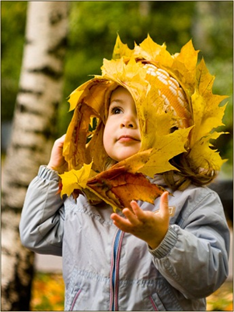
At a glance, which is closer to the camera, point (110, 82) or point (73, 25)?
point (110, 82)

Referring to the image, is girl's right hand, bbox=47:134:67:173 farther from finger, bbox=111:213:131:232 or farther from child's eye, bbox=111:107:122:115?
finger, bbox=111:213:131:232

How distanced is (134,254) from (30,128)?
230 centimetres

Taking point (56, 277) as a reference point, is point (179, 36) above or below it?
above

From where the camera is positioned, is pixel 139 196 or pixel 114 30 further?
pixel 114 30

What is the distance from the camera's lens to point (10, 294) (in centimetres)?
424

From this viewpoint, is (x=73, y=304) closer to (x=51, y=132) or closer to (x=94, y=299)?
(x=94, y=299)

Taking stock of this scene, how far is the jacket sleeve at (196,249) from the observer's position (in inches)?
81.7

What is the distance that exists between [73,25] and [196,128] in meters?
9.82

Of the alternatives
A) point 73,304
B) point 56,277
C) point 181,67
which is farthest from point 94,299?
point 56,277

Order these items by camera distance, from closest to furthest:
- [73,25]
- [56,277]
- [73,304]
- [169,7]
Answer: [73,304] → [56,277] → [73,25] → [169,7]

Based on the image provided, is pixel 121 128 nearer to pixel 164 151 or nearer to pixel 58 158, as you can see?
pixel 164 151

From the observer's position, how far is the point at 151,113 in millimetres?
2176

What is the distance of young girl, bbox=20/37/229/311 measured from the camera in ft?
7.11

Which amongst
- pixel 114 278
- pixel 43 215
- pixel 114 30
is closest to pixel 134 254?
pixel 114 278
